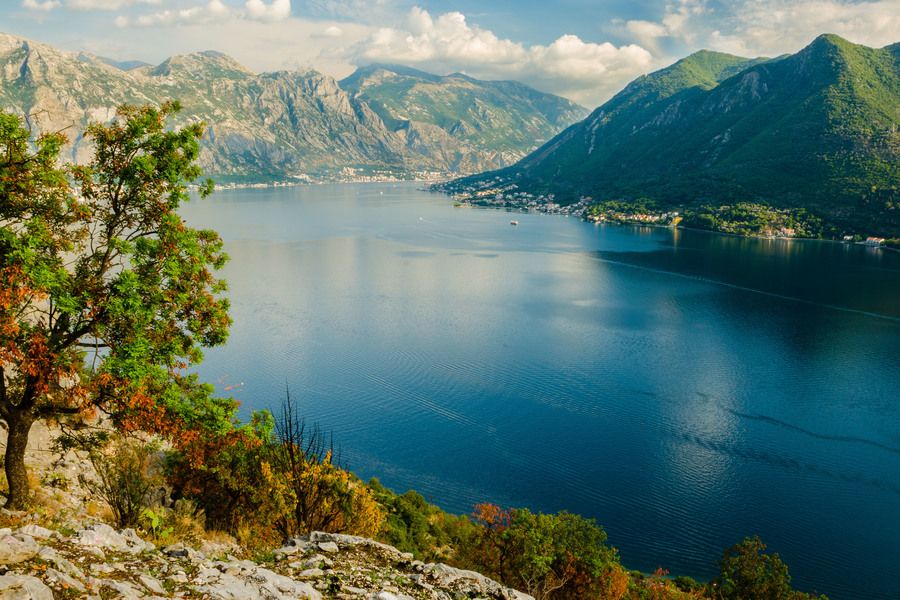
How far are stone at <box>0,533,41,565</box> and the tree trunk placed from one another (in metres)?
4.88

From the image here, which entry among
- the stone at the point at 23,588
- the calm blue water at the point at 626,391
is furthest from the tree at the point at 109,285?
the calm blue water at the point at 626,391

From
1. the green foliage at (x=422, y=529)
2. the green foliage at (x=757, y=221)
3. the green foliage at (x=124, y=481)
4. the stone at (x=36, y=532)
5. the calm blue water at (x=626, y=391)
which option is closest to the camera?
the stone at (x=36, y=532)

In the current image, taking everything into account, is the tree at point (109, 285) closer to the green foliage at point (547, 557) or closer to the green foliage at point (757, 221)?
the green foliage at point (547, 557)

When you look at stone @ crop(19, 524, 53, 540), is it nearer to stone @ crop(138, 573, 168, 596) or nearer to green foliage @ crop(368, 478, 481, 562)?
stone @ crop(138, 573, 168, 596)

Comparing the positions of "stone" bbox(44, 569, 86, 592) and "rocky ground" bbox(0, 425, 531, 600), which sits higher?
"stone" bbox(44, 569, 86, 592)

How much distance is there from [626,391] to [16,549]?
51.2 m

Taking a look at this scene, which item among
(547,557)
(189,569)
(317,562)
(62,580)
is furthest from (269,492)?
(547,557)

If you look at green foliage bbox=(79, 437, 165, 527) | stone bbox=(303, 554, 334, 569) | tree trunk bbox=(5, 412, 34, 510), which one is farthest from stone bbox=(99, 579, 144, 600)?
tree trunk bbox=(5, 412, 34, 510)

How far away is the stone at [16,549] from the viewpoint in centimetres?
740

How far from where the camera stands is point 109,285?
12.5 meters

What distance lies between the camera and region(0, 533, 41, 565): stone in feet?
24.3

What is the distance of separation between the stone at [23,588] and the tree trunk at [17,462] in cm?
663

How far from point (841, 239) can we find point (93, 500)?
562ft

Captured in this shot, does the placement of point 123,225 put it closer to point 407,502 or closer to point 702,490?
point 407,502
